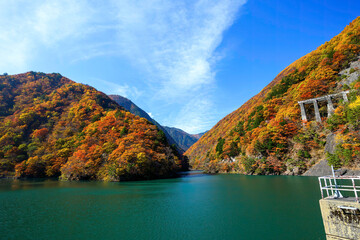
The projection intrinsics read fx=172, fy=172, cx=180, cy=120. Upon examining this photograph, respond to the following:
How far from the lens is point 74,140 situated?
61.7 metres

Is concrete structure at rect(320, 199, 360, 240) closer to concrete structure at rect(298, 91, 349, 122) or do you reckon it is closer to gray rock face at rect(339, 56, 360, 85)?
concrete structure at rect(298, 91, 349, 122)

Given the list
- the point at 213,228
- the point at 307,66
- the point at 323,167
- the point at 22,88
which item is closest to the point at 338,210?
the point at 213,228

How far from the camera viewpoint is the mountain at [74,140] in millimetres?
48156

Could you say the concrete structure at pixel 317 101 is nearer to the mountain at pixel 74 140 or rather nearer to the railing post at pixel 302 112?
the railing post at pixel 302 112

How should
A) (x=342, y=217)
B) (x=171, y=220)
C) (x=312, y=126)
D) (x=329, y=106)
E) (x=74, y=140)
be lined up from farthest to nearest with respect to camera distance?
(x=74, y=140)
(x=312, y=126)
(x=329, y=106)
(x=171, y=220)
(x=342, y=217)

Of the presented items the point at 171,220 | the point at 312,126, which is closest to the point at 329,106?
the point at 312,126

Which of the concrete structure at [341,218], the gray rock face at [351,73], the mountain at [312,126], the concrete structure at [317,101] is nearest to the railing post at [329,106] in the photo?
the concrete structure at [317,101]

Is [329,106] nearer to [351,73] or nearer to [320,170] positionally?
[351,73]

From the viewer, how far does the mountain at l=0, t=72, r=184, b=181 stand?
4816 centimetres

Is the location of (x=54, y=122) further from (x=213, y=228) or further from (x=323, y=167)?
(x=323, y=167)

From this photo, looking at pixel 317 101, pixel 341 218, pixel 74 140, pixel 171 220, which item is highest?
pixel 317 101

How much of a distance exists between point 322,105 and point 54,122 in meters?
93.5

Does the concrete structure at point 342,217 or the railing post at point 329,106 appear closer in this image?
the concrete structure at point 342,217

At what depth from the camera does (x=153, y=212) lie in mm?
15336
